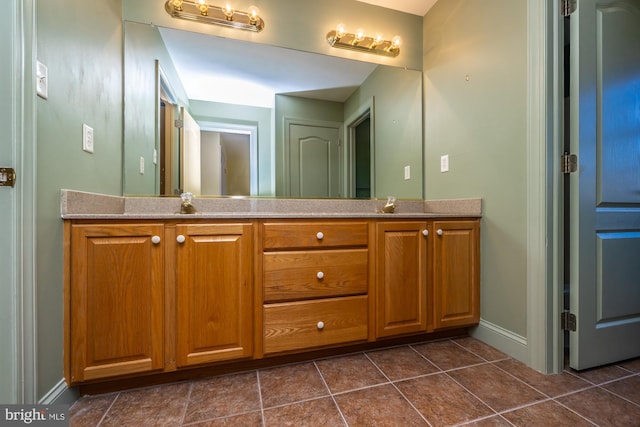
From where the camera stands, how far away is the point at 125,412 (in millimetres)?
1104

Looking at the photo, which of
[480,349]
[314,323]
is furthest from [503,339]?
[314,323]

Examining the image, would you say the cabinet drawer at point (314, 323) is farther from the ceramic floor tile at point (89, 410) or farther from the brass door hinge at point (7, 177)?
the brass door hinge at point (7, 177)

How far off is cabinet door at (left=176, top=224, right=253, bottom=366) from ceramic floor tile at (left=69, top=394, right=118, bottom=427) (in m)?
0.30

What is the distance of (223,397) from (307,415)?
1.28 feet

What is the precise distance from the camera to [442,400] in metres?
1.16

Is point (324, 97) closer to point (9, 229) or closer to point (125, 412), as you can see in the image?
point (9, 229)

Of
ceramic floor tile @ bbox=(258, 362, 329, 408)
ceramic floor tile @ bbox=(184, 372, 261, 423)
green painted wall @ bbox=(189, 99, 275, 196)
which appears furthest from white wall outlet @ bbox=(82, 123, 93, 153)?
ceramic floor tile @ bbox=(258, 362, 329, 408)

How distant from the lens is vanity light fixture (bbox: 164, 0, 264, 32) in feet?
5.51

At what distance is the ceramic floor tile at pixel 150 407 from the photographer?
1.05 meters

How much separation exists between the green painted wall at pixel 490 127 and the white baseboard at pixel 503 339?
0.12 feet

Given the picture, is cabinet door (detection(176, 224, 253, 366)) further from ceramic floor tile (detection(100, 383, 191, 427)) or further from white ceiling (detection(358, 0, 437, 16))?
white ceiling (detection(358, 0, 437, 16))

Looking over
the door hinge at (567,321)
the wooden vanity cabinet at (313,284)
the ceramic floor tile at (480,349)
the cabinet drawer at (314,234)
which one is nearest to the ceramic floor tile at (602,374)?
the door hinge at (567,321)

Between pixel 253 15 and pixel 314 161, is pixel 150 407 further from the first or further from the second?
pixel 253 15

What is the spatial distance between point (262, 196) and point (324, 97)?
858mm
